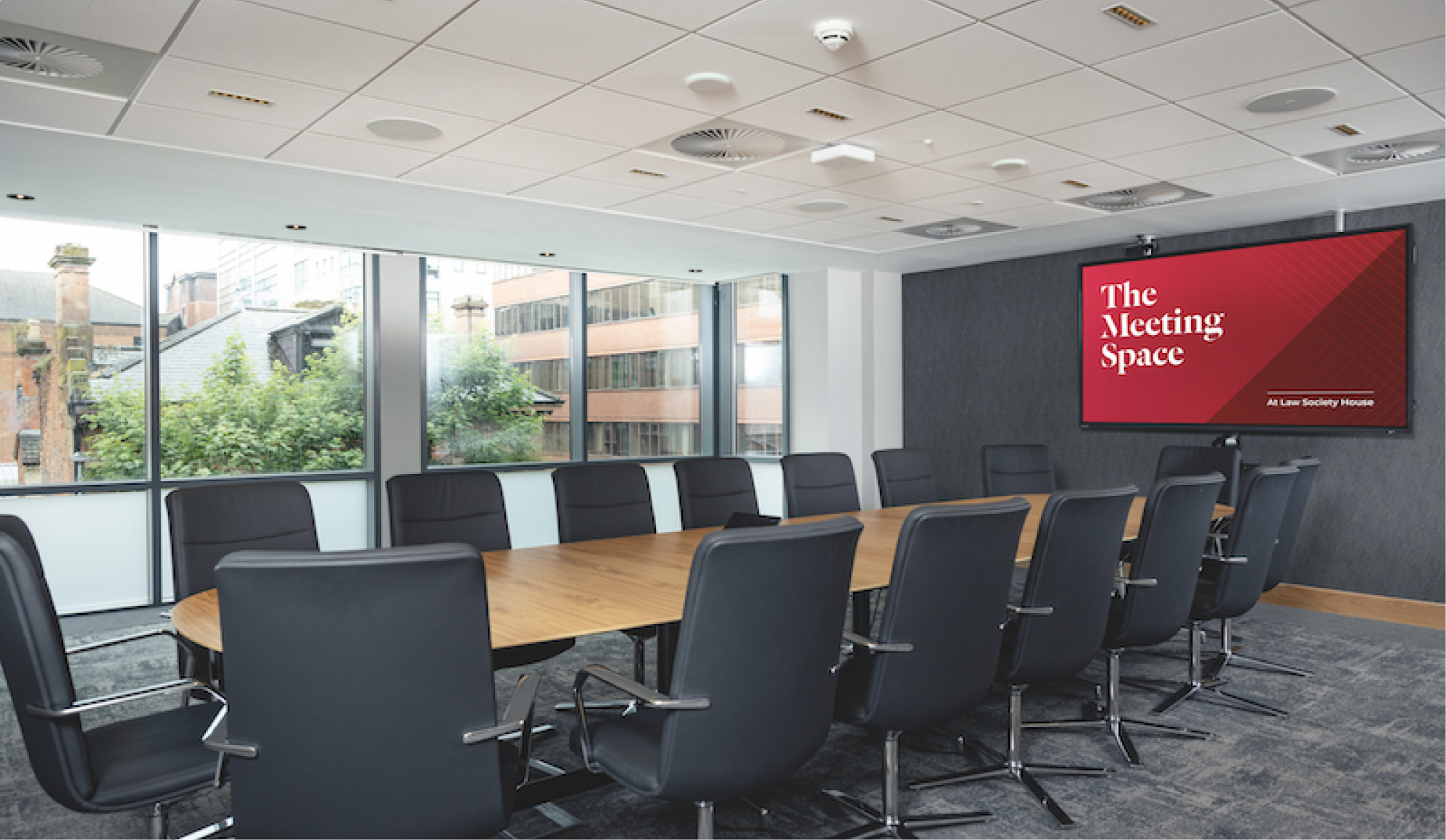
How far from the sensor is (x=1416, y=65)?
3.62 m

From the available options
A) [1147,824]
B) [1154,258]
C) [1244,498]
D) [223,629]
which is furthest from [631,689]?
[1154,258]

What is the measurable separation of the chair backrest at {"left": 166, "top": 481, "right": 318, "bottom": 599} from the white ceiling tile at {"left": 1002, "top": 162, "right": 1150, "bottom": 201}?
4.28m

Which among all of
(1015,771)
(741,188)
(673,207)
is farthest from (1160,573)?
(673,207)

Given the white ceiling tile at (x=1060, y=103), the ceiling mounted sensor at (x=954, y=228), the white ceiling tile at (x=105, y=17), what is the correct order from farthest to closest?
the ceiling mounted sensor at (x=954, y=228), the white ceiling tile at (x=1060, y=103), the white ceiling tile at (x=105, y=17)

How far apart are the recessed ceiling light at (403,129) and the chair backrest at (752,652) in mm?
3052

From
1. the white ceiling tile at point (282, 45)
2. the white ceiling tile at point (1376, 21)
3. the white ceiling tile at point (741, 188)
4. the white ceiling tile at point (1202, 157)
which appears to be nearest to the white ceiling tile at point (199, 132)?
the white ceiling tile at point (282, 45)

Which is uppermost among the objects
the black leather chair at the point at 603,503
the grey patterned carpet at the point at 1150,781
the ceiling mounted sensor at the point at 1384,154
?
the ceiling mounted sensor at the point at 1384,154

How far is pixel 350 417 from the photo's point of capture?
24.6 ft

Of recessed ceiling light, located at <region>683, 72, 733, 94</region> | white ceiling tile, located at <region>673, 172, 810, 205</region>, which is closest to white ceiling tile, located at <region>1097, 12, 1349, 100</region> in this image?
recessed ceiling light, located at <region>683, 72, 733, 94</region>

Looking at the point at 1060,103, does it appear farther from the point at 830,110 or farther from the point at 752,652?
the point at 752,652

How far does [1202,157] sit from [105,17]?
5.03 m

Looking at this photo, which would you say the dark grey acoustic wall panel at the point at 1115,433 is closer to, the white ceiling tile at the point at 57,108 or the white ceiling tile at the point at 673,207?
the white ceiling tile at the point at 673,207

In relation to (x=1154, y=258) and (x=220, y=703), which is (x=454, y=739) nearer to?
(x=220, y=703)

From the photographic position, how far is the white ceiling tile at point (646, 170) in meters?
4.91
